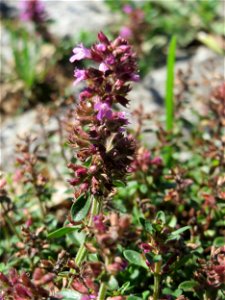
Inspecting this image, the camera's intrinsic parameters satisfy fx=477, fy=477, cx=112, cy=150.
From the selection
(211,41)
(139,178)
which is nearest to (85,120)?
(139,178)

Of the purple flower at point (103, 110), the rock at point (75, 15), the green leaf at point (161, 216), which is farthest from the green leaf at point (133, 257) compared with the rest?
the rock at point (75, 15)

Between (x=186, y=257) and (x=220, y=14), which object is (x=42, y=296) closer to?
(x=186, y=257)

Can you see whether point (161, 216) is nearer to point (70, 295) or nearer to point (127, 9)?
Answer: point (70, 295)

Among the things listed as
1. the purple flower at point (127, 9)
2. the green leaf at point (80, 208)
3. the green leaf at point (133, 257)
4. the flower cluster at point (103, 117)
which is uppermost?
the purple flower at point (127, 9)

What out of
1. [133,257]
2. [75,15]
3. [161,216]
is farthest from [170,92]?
[75,15]

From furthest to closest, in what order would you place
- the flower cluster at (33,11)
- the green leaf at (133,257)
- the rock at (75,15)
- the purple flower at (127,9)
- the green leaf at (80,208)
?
the rock at (75,15) < the purple flower at (127,9) < the flower cluster at (33,11) < the green leaf at (133,257) < the green leaf at (80,208)

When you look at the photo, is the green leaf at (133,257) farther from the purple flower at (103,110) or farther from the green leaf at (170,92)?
the green leaf at (170,92)

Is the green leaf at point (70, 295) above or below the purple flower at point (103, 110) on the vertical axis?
below
